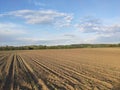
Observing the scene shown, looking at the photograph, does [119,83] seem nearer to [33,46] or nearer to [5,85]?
[5,85]

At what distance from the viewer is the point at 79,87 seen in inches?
416

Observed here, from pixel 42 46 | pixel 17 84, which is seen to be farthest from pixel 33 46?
pixel 17 84

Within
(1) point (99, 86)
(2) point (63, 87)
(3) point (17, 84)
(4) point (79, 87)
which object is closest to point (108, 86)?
(1) point (99, 86)

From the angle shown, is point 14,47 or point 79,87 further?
point 14,47

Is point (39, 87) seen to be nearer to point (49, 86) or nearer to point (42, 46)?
point (49, 86)

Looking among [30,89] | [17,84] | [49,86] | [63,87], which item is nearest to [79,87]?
[63,87]

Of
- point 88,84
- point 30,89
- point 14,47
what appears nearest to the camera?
point 30,89

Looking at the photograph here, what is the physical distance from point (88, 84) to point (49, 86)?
1.73 meters

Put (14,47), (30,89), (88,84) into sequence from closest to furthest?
(30,89)
(88,84)
(14,47)

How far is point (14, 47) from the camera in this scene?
121 meters

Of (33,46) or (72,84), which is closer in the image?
(72,84)

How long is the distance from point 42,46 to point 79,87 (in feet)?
383

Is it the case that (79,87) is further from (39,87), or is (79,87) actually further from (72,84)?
(39,87)

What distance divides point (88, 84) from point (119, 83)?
1406 millimetres
